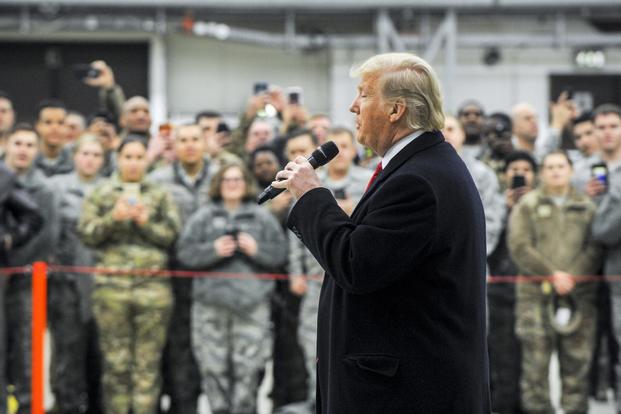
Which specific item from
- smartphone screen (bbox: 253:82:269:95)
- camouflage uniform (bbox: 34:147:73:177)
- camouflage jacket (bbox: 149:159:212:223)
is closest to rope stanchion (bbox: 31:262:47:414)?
camouflage jacket (bbox: 149:159:212:223)

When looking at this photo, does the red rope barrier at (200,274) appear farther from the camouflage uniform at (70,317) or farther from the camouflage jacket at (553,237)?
the camouflage uniform at (70,317)

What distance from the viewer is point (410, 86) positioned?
310 centimetres

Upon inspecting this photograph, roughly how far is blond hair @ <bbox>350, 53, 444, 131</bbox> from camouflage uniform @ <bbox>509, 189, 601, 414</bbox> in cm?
366

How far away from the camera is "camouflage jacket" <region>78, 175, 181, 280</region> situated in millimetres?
6461

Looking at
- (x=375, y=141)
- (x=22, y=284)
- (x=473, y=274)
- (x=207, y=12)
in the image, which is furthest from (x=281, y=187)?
(x=207, y=12)

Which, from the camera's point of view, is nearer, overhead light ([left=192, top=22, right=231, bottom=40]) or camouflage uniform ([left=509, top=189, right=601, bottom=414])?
camouflage uniform ([left=509, top=189, right=601, bottom=414])

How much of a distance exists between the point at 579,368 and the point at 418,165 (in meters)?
3.82

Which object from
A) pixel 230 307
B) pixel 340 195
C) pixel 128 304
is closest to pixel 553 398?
pixel 340 195

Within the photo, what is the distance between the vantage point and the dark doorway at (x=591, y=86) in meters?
17.1

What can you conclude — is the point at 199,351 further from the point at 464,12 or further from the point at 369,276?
the point at 464,12

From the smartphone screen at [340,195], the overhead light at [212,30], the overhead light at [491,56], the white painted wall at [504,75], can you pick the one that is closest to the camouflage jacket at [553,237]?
the smartphone screen at [340,195]

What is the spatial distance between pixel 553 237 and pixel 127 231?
2.64 metres

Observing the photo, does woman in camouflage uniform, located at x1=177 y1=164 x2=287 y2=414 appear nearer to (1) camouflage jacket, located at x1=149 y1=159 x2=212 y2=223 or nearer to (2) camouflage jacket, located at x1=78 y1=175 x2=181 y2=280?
(2) camouflage jacket, located at x1=78 y1=175 x2=181 y2=280

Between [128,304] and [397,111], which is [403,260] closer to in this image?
[397,111]
